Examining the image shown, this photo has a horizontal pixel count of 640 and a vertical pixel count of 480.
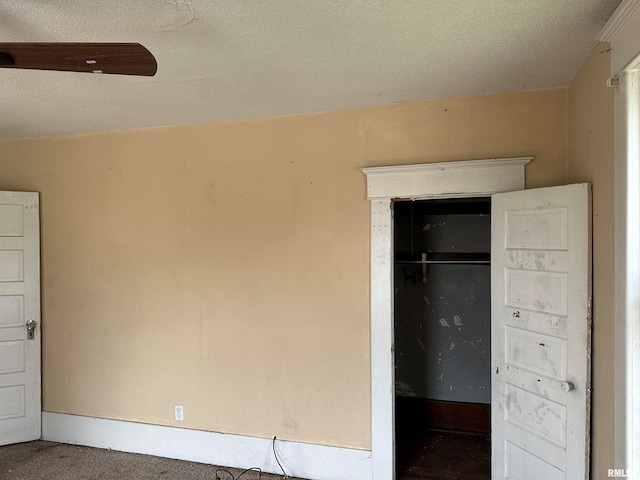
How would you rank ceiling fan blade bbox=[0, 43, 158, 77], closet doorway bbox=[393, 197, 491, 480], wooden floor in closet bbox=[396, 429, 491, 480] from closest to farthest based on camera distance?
ceiling fan blade bbox=[0, 43, 158, 77], wooden floor in closet bbox=[396, 429, 491, 480], closet doorway bbox=[393, 197, 491, 480]

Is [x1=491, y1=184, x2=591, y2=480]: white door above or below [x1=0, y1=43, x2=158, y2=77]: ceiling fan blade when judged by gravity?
below

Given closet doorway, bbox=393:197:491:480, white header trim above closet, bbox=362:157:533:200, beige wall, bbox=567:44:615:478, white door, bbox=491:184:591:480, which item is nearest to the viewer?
beige wall, bbox=567:44:615:478

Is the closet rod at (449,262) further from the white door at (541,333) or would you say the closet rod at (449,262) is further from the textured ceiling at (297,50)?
the textured ceiling at (297,50)

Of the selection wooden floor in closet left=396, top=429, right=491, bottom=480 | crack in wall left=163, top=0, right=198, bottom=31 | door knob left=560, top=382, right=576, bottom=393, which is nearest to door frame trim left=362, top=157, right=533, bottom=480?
wooden floor in closet left=396, top=429, right=491, bottom=480

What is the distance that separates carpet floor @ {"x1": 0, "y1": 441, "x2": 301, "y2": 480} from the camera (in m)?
2.90

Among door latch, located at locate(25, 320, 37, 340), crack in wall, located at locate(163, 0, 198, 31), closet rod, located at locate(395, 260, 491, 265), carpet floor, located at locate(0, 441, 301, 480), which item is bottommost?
carpet floor, located at locate(0, 441, 301, 480)

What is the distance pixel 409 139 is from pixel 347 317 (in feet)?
4.12

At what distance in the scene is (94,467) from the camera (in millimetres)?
3031

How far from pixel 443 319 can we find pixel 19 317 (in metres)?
3.62

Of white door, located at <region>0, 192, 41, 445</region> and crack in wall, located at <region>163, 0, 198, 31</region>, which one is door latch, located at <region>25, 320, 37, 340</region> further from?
crack in wall, located at <region>163, 0, 198, 31</region>

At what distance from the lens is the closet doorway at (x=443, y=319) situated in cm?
365

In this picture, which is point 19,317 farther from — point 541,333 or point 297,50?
point 541,333

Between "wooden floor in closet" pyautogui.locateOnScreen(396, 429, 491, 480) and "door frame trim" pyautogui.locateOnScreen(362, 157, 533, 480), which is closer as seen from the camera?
"door frame trim" pyautogui.locateOnScreen(362, 157, 533, 480)

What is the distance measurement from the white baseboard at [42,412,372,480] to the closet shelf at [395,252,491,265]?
170 centimetres
